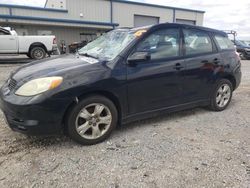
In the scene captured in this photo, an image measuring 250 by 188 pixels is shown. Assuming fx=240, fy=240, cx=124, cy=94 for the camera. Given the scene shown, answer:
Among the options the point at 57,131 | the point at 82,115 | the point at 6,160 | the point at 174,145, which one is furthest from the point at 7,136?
the point at 174,145

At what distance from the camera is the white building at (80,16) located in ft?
66.2

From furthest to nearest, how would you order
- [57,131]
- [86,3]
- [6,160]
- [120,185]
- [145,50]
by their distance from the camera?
1. [86,3]
2. [145,50]
3. [57,131]
4. [6,160]
5. [120,185]

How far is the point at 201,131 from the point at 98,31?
73.0 ft

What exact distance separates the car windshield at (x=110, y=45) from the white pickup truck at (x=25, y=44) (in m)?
9.27

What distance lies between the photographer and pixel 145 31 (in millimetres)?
3648

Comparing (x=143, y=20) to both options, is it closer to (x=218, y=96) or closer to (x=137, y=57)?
(x=218, y=96)

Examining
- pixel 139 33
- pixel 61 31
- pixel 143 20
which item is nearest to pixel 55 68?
pixel 139 33

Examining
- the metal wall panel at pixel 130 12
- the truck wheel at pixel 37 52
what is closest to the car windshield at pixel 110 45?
the truck wheel at pixel 37 52

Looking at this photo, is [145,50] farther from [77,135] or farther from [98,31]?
[98,31]

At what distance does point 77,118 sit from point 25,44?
10.7 metres

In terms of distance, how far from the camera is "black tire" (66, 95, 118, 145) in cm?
303

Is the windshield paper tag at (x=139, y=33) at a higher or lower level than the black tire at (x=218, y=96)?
higher

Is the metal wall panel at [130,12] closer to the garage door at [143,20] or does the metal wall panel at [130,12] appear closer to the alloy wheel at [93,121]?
the garage door at [143,20]

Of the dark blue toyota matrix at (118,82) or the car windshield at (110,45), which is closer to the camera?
the dark blue toyota matrix at (118,82)
